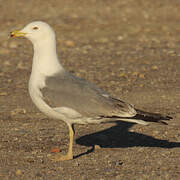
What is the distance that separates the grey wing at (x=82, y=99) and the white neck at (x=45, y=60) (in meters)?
0.16

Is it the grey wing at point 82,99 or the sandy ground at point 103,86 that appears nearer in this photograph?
the sandy ground at point 103,86

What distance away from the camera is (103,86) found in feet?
32.3

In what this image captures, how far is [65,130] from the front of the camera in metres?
7.49

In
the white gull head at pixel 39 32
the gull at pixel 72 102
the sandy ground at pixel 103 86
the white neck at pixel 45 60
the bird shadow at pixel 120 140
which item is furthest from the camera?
the bird shadow at pixel 120 140

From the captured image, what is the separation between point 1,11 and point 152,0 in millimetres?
6009

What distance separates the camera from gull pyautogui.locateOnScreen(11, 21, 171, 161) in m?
6.12

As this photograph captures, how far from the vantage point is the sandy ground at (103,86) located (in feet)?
19.6

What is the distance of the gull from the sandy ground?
0.46 m

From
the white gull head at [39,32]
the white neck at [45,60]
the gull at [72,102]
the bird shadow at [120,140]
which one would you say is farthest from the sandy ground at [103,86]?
the white gull head at [39,32]

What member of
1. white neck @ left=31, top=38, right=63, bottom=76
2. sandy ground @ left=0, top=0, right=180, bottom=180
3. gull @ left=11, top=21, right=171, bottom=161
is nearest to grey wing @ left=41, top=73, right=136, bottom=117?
gull @ left=11, top=21, right=171, bottom=161

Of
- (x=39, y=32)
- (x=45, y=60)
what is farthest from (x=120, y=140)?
(x=39, y=32)

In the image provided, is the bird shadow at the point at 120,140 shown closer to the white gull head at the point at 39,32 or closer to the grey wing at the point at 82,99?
the grey wing at the point at 82,99

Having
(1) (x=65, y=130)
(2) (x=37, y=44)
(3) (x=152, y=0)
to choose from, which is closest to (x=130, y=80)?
(1) (x=65, y=130)

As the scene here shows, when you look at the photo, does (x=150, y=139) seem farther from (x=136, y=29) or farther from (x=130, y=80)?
(x=136, y=29)
